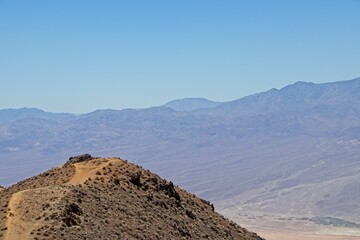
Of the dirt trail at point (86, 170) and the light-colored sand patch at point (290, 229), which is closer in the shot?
the dirt trail at point (86, 170)

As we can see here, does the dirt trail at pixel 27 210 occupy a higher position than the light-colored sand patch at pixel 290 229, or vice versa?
the dirt trail at pixel 27 210

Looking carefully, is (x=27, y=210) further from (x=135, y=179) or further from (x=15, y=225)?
(x=135, y=179)

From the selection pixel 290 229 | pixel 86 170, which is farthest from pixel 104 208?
pixel 290 229

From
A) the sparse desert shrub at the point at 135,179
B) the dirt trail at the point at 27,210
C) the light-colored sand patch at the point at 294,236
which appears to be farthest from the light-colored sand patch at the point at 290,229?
the dirt trail at the point at 27,210

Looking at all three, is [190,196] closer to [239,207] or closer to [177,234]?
[177,234]

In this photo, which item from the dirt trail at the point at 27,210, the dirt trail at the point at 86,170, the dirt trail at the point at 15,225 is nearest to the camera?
the dirt trail at the point at 15,225

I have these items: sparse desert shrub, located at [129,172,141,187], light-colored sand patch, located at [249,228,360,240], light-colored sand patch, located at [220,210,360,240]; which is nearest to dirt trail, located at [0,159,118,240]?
sparse desert shrub, located at [129,172,141,187]

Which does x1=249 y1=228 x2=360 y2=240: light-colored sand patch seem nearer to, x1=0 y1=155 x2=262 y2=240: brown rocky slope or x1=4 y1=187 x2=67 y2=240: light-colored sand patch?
x1=0 y1=155 x2=262 y2=240: brown rocky slope

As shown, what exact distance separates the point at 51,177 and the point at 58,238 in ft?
35.7

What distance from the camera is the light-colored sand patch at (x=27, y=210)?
2305cm

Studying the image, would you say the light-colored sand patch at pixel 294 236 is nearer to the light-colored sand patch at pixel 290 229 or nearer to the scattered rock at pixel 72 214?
the light-colored sand patch at pixel 290 229

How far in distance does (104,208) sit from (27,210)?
131 inches

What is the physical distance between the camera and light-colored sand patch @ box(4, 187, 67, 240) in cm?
2305

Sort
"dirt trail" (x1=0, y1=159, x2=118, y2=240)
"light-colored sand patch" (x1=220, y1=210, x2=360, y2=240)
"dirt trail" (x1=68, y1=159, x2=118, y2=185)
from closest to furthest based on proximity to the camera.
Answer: "dirt trail" (x1=0, y1=159, x2=118, y2=240), "dirt trail" (x1=68, y1=159, x2=118, y2=185), "light-colored sand patch" (x1=220, y1=210, x2=360, y2=240)
